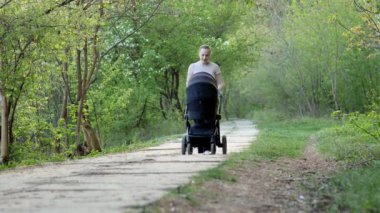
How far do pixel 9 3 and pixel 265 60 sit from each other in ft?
79.5

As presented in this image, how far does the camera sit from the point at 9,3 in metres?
10.7

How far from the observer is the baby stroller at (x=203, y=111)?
29.4 ft

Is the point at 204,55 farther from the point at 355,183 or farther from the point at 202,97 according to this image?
the point at 355,183

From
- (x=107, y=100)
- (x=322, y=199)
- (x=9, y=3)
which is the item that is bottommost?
(x=322, y=199)

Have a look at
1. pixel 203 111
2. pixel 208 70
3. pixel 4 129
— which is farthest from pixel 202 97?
pixel 4 129

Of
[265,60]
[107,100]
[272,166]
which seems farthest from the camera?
→ [265,60]

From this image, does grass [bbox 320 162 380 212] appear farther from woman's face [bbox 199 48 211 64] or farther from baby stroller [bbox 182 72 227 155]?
woman's face [bbox 199 48 211 64]

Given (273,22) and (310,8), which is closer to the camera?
(310,8)

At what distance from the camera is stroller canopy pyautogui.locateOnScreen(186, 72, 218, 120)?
8.95m

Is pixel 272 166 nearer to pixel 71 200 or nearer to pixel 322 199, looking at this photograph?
pixel 322 199

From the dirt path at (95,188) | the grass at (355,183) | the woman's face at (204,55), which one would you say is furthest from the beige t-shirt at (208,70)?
the grass at (355,183)

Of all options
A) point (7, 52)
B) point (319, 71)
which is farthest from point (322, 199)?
point (319, 71)

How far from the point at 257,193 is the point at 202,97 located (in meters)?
3.41

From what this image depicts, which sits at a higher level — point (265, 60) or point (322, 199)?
point (265, 60)
